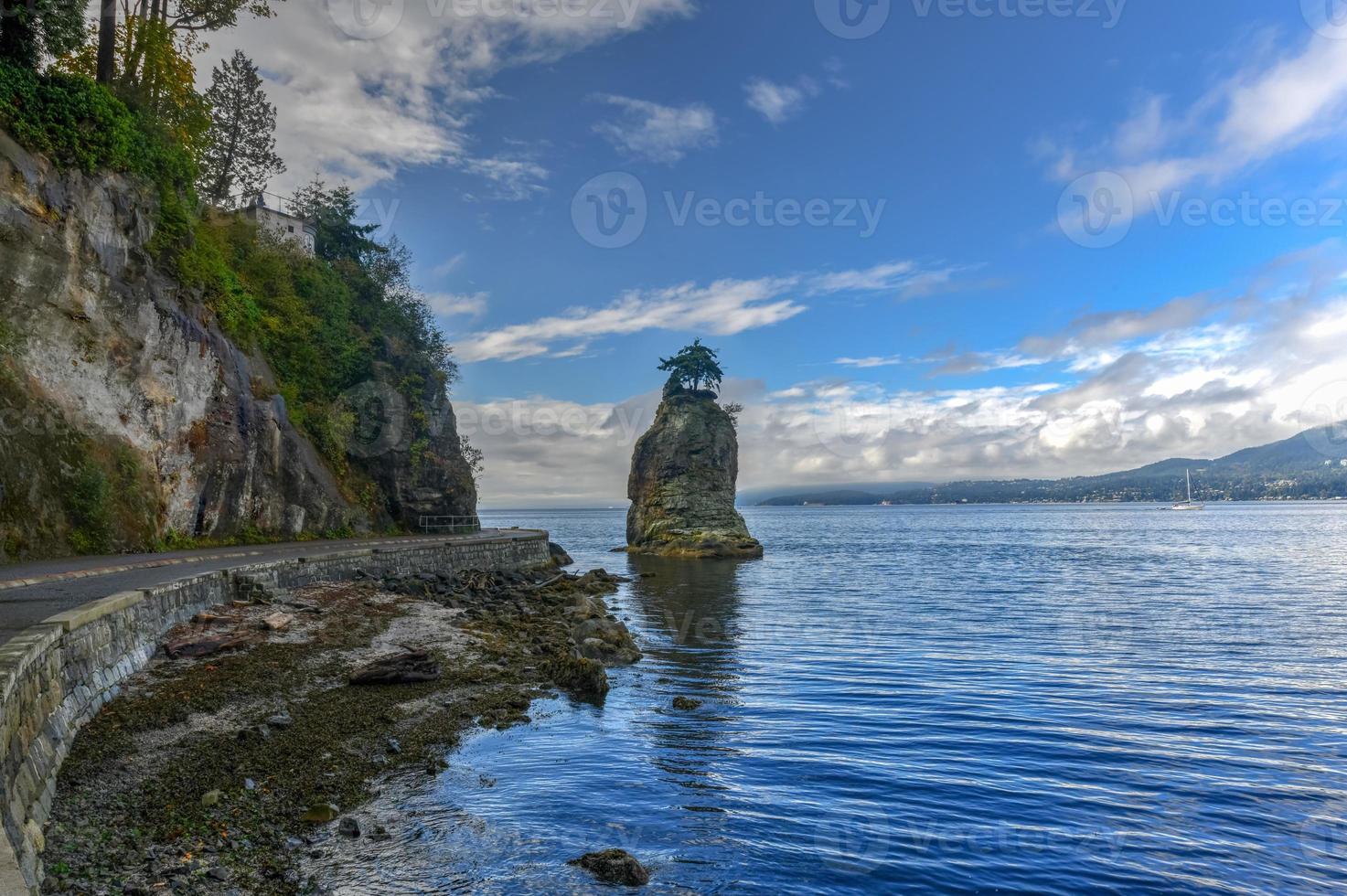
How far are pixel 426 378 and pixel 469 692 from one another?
3610 cm

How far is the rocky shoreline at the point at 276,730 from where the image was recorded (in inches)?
281

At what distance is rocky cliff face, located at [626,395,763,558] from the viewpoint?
70625mm

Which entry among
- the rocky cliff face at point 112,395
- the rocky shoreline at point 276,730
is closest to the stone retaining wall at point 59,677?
the rocky shoreline at point 276,730

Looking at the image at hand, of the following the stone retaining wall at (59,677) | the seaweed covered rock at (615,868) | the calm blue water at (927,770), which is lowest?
the calm blue water at (927,770)

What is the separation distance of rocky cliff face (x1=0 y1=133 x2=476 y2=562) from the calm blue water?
1651 centimetres

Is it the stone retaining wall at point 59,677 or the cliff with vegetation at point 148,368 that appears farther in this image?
the cliff with vegetation at point 148,368

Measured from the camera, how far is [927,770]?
446 inches

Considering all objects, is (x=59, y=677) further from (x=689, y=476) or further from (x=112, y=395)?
(x=689, y=476)

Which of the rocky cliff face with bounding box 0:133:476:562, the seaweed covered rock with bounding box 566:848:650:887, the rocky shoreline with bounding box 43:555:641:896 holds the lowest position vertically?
the seaweed covered rock with bounding box 566:848:650:887

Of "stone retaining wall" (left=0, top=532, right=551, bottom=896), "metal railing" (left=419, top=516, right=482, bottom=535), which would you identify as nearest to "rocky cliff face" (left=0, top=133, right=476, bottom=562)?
"stone retaining wall" (left=0, top=532, right=551, bottom=896)

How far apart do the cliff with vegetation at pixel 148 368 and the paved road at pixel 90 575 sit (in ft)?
6.59

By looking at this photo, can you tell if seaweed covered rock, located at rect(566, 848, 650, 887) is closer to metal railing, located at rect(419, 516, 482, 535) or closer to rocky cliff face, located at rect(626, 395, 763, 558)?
metal railing, located at rect(419, 516, 482, 535)

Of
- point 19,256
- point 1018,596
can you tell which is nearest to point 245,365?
point 19,256

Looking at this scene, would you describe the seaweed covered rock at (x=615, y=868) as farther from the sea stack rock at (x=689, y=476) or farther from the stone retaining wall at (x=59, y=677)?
the sea stack rock at (x=689, y=476)
